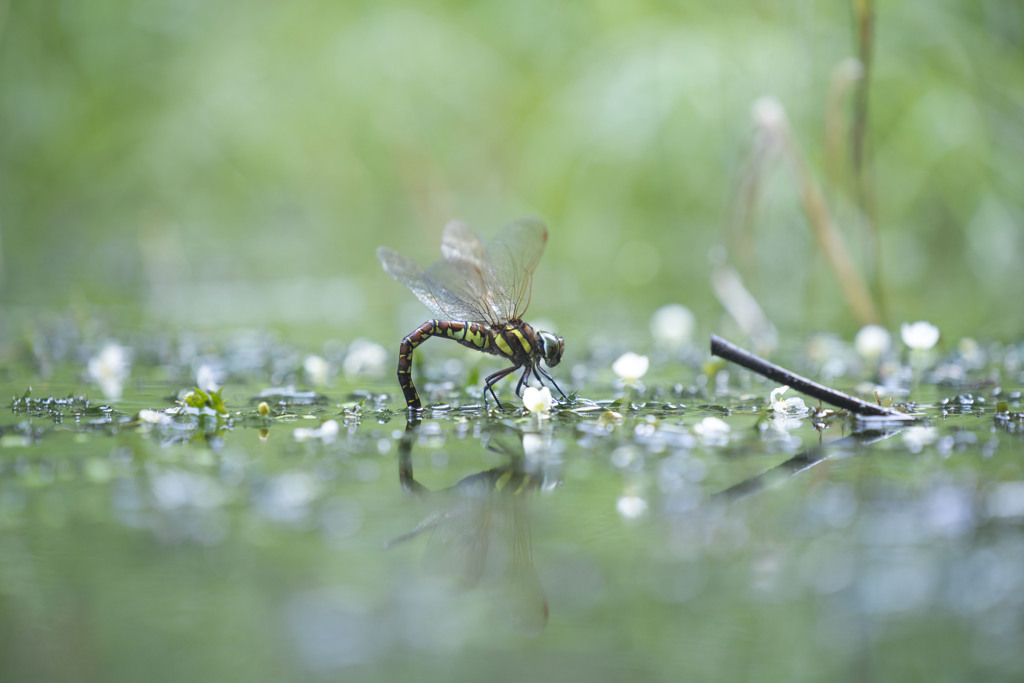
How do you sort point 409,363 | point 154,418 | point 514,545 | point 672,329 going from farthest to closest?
point 672,329, point 409,363, point 154,418, point 514,545

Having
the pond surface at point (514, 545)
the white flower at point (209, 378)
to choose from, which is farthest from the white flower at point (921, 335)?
the white flower at point (209, 378)

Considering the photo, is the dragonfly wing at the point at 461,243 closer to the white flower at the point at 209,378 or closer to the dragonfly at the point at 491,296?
the dragonfly at the point at 491,296

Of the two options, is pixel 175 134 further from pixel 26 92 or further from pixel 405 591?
pixel 405 591

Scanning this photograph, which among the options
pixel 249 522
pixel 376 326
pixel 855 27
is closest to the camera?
pixel 249 522

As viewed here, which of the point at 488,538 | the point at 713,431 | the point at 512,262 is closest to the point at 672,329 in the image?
the point at 512,262

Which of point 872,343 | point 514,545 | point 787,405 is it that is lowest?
point 514,545

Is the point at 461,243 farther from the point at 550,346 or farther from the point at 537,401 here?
the point at 537,401

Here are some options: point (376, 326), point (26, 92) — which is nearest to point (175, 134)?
point (26, 92)
